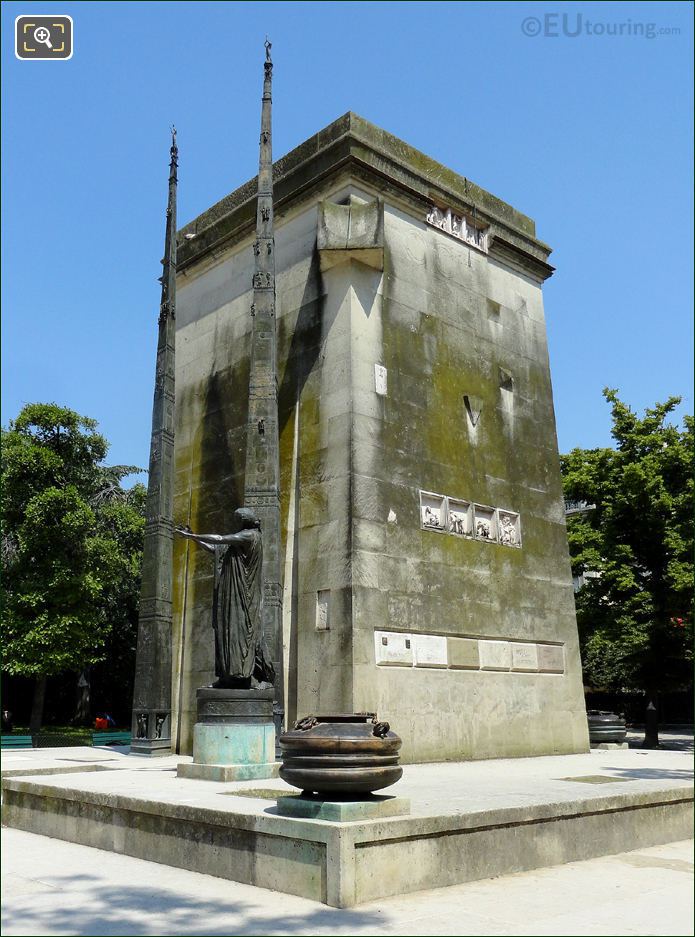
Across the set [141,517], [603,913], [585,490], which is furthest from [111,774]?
[141,517]

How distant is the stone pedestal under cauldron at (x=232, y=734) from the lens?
1027cm

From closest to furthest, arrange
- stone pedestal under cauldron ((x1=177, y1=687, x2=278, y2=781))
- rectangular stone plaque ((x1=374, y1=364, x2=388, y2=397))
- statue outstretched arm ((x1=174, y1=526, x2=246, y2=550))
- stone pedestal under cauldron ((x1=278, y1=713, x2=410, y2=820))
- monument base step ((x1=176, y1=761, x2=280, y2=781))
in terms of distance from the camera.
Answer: stone pedestal under cauldron ((x1=278, y1=713, x2=410, y2=820)), monument base step ((x1=176, y1=761, x2=280, y2=781)), stone pedestal under cauldron ((x1=177, y1=687, x2=278, y2=781)), statue outstretched arm ((x1=174, y1=526, x2=246, y2=550)), rectangular stone plaque ((x1=374, y1=364, x2=388, y2=397))

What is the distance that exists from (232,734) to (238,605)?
1542 millimetres

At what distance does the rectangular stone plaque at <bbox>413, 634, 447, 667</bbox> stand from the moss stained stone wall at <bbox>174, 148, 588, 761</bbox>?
130 mm

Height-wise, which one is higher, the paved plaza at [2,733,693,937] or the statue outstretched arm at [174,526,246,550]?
the statue outstretched arm at [174,526,246,550]

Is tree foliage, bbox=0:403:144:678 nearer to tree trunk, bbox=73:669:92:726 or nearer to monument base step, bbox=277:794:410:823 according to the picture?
tree trunk, bbox=73:669:92:726

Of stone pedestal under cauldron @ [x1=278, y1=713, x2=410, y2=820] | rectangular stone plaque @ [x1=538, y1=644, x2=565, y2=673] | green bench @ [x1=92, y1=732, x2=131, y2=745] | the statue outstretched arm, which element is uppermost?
the statue outstretched arm

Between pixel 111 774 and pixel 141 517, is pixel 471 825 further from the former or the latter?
pixel 141 517

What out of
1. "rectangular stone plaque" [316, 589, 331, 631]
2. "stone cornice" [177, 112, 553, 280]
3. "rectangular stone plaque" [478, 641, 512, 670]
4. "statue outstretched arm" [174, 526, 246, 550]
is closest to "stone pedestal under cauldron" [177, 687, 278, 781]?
"statue outstretched arm" [174, 526, 246, 550]

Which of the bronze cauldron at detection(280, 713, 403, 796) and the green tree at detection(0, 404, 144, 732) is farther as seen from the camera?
the green tree at detection(0, 404, 144, 732)

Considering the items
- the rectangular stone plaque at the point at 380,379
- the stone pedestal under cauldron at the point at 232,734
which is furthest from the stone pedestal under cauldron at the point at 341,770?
the rectangular stone plaque at the point at 380,379

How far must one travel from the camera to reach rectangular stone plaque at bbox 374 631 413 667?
560 inches


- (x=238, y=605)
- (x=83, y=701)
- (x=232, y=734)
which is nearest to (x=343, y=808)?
(x=232, y=734)

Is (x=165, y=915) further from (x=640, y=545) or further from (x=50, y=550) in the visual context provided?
(x=50, y=550)
